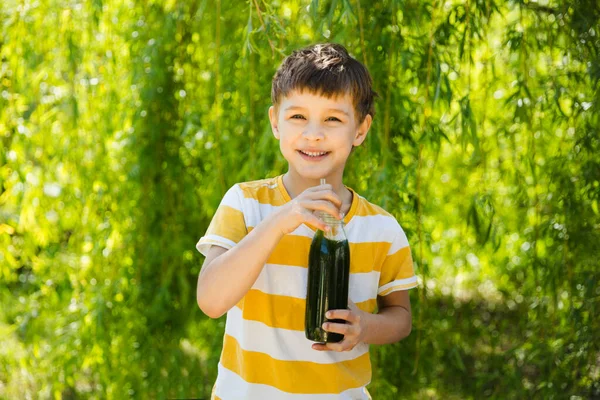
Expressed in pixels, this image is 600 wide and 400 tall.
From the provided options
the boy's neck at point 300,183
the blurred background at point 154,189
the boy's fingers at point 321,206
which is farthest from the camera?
the blurred background at point 154,189

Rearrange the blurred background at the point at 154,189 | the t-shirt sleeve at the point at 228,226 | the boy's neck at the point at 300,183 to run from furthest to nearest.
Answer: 1. the blurred background at the point at 154,189
2. the boy's neck at the point at 300,183
3. the t-shirt sleeve at the point at 228,226

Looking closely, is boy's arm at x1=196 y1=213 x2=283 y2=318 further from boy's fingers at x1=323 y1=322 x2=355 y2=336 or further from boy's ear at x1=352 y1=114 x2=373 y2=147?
boy's ear at x1=352 y1=114 x2=373 y2=147

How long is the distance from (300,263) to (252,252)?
0.62 feet

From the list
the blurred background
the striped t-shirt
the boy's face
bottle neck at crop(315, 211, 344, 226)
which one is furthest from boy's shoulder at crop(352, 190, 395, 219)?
the blurred background

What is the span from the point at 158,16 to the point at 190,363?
1222 millimetres

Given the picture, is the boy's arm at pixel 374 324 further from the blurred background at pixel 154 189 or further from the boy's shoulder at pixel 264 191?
the blurred background at pixel 154 189

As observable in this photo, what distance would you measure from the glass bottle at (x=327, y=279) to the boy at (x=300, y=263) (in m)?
0.03

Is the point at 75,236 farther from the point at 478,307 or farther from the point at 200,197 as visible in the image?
the point at 478,307

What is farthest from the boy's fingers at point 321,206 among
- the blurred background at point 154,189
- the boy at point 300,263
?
the blurred background at point 154,189

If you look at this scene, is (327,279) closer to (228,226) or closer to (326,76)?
(228,226)

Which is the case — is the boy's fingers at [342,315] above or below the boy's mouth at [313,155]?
below

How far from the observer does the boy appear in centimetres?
149

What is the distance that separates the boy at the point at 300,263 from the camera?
1.49 metres

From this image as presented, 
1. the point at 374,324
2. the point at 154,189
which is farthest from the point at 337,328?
the point at 154,189
